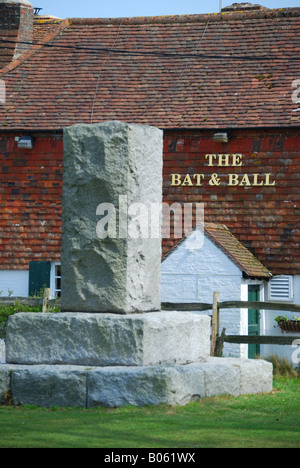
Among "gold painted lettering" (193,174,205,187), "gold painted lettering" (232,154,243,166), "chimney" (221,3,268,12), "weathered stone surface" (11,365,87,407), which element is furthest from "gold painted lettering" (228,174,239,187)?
"weathered stone surface" (11,365,87,407)

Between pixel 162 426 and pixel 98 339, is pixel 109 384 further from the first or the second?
pixel 162 426

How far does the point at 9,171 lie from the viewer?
19.7 m

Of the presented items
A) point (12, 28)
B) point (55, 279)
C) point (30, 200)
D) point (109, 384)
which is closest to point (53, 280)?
point (55, 279)

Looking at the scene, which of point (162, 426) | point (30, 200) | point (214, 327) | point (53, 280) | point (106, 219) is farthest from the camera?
Result: point (30, 200)

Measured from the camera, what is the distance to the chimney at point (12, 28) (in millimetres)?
21578

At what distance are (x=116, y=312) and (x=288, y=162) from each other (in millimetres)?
10377

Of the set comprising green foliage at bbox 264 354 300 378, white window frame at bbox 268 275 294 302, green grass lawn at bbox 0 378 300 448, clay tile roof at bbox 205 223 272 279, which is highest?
clay tile roof at bbox 205 223 272 279

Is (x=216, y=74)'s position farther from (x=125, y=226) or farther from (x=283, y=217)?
(x=125, y=226)

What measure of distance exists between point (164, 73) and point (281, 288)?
5.62m

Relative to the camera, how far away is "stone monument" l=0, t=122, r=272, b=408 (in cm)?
826

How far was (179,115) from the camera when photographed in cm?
1877

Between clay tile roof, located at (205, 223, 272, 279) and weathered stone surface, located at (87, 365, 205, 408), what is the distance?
29.9ft

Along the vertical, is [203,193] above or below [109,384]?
above

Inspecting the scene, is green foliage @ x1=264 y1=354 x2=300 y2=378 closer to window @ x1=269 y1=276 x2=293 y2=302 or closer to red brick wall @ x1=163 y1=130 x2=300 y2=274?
window @ x1=269 y1=276 x2=293 y2=302
